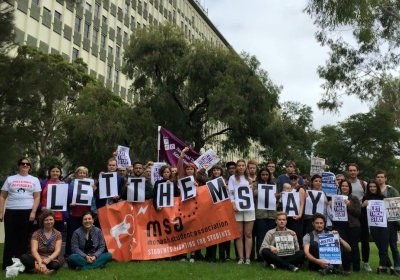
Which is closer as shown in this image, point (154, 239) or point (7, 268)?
point (7, 268)

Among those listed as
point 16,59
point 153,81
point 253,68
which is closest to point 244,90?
point 253,68

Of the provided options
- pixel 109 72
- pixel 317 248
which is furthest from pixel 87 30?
pixel 317 248

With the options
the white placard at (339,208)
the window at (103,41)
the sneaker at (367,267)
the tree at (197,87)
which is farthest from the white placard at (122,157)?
the window at (103,41)

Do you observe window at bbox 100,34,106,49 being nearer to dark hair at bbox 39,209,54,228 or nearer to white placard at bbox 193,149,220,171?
white placard at bbox 193,149,220,171

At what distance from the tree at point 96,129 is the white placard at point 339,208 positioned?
Answer: 16362mm

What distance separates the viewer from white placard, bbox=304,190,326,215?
1156 cm

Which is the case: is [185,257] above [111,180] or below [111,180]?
below

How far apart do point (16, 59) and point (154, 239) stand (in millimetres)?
5060

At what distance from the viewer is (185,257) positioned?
11844 millimetres

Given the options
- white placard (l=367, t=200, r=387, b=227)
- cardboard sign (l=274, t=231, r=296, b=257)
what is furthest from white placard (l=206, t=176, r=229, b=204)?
Result: white placard (l=367, t=200, r=387, b=227)

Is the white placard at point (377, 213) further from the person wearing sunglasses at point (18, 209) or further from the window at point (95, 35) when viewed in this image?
the window at point (95, 35)

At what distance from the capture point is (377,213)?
36.0 feet

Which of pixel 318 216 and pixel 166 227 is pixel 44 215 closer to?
pixel 166 227

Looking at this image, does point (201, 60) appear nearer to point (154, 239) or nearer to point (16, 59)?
point (154, 239)
